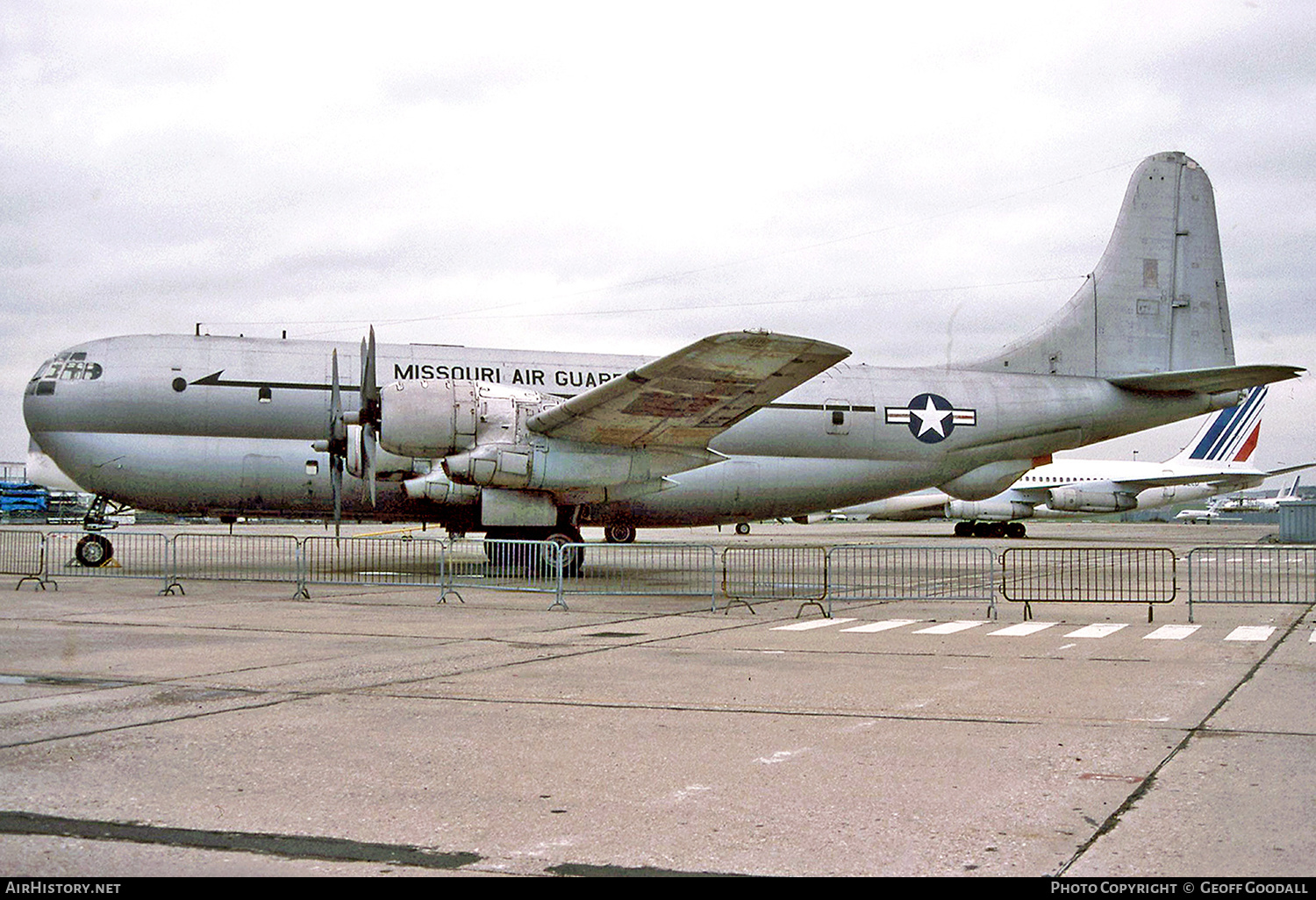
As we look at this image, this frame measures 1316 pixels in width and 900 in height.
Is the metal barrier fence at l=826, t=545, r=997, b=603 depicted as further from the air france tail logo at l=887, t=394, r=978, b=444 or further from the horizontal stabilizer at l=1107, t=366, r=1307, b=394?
the horizontal stabilizer at l=1107, t=366, r=1307, b=394

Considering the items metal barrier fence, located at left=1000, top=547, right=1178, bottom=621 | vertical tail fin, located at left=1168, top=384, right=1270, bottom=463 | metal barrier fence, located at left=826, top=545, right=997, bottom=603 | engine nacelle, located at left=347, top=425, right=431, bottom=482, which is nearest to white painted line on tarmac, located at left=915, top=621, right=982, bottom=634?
metal barrier fence, located at left=826, top=545, right=997, bottom=603

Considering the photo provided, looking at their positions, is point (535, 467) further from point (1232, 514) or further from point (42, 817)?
point (1232, 514)

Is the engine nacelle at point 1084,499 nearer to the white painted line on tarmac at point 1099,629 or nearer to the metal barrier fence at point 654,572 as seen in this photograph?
the metal barrier fence at point 654,572

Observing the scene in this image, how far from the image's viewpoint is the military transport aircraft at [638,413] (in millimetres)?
18500

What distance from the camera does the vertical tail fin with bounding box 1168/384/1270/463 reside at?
55.5m

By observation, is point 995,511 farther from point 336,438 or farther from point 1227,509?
point 1227,509

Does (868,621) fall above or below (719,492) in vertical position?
below

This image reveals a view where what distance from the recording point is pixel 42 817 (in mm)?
4742

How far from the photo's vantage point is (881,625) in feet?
43.9

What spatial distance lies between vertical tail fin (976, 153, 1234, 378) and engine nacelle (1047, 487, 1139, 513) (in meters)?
26.4

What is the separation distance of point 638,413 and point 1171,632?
29.3ft
